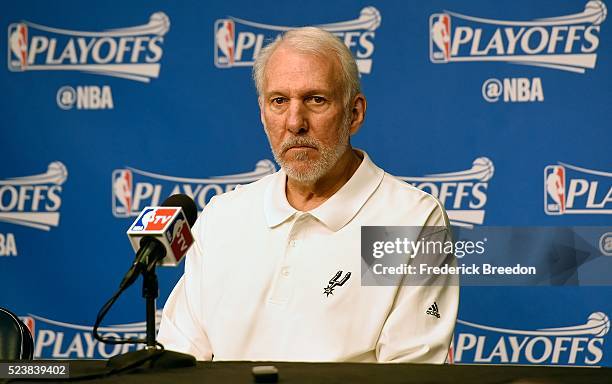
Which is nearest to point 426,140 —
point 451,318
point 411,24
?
point 411,24

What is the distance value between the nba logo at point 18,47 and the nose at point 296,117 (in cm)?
208

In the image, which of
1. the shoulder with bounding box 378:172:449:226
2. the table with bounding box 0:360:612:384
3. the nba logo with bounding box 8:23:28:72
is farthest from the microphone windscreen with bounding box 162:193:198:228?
the nba logo with bounding box 8:23:28:72

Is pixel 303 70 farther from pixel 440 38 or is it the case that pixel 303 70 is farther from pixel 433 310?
pixel 440 38

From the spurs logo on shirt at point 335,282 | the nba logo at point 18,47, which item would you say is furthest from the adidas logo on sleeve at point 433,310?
the nba logo at point 18,47

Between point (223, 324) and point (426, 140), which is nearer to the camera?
point (223, 324)

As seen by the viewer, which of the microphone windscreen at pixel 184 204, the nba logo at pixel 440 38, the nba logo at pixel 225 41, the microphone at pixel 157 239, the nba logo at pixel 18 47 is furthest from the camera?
the nba logo at pixel 18 47

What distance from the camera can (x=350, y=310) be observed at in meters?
2.64

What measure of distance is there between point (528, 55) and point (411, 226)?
1520 mm

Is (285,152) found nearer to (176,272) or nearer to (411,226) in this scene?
(411,226)

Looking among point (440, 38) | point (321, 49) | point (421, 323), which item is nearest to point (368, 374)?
point (421, 323)

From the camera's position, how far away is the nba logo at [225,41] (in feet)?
13.8

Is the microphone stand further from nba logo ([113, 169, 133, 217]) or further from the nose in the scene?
nba logo ([113, 169, 133, 217])

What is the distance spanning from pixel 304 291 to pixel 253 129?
1646 mm

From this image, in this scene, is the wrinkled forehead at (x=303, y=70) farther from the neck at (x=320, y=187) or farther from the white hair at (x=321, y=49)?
the neck at (x=320, y=187)
